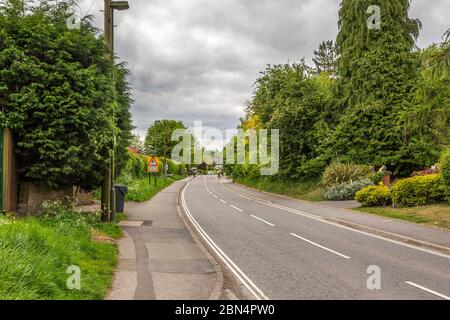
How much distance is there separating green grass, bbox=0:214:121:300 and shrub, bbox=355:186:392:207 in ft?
48.9

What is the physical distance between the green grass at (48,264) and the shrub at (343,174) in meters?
19.6

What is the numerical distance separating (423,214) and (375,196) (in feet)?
12.6

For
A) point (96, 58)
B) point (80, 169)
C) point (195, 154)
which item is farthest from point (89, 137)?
point (195, 154)

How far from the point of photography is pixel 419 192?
19062mm

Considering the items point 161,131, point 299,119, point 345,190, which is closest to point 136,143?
point 299,119

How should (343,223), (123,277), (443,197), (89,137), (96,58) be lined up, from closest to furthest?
(123,277)
(89,137)
(96,58)
(343,223)
(443,197)

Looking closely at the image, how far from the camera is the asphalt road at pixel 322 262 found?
7.20m

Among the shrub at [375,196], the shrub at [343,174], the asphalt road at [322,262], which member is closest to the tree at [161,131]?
the shrub at [343,174]

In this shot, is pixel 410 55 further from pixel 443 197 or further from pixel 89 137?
pixel 89 137

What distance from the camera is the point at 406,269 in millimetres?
8945

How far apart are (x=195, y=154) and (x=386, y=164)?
99642 mm

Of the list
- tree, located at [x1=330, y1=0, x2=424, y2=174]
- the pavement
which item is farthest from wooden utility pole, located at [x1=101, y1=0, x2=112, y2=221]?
tree, located at [x1=330, y1=0, x2=424, y2=174]

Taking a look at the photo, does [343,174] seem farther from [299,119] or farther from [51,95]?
[51,95]

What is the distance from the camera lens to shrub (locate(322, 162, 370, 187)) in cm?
2664
